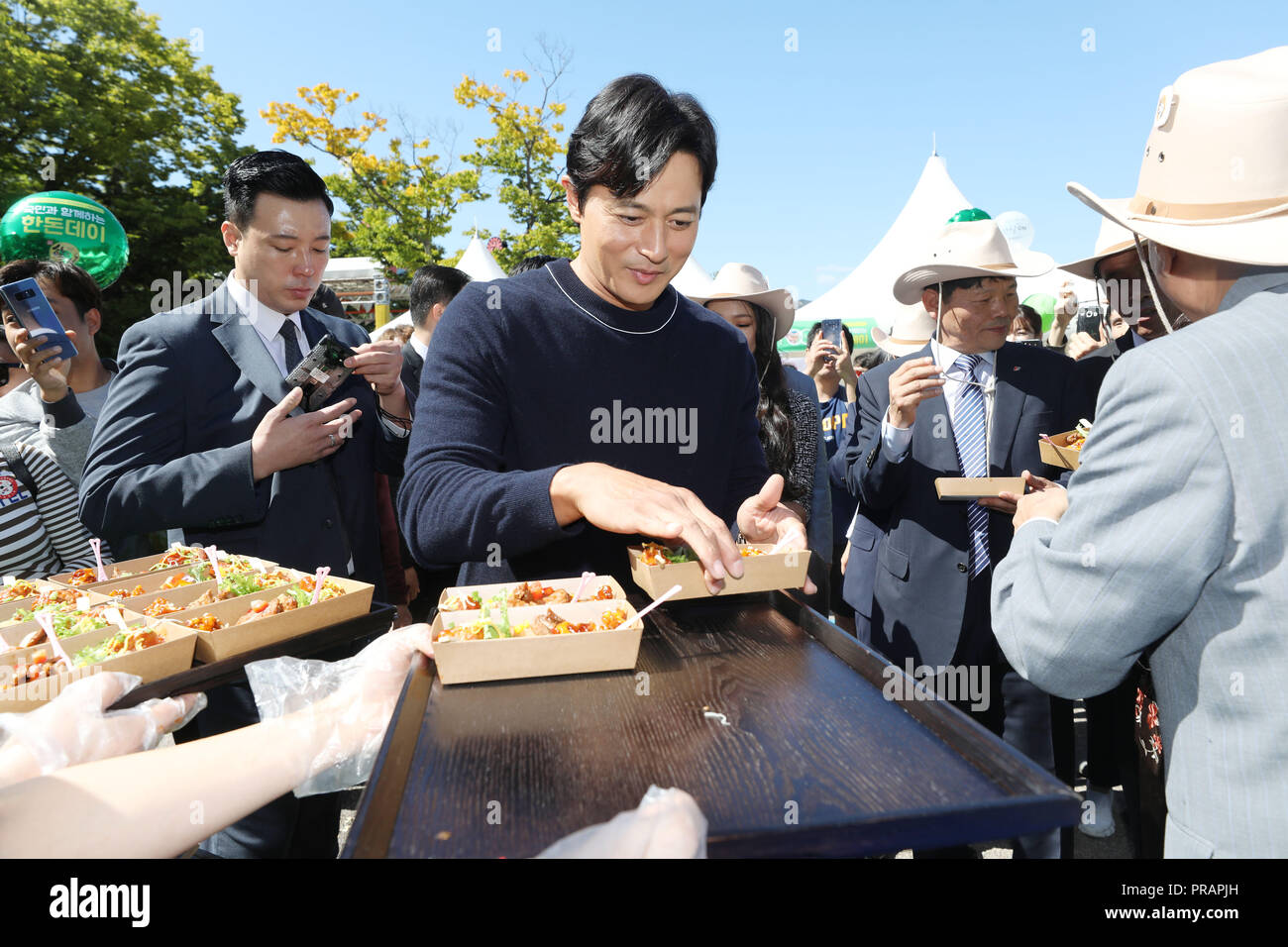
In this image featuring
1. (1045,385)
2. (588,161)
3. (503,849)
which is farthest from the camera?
(1045,385)

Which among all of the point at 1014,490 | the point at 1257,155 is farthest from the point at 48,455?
the point at 1257,155

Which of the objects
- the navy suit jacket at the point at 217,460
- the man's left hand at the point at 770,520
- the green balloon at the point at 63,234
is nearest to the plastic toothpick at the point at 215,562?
the navy suit jacket at the point at 217,460

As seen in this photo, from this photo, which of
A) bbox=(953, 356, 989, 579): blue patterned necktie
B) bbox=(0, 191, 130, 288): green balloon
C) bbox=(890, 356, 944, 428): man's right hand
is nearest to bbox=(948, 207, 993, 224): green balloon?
bbox=(953, 356, 989, 579): blue patterned necktie

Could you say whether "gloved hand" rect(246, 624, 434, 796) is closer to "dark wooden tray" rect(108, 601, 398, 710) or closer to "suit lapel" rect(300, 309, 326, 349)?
"dark wooden tray" rect(108, 601, 398, 710)

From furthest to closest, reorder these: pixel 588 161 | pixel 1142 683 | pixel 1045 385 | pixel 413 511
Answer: pixel 1045 385, pixel 1142 683, pixel 588 161, pixel 413 511

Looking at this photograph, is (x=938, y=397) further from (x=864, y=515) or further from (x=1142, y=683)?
(x=1142, y=683)

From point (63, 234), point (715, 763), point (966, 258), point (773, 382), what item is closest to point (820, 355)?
point (773, 382)

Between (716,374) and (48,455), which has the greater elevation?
(716,374)

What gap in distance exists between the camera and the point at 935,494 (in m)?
3.42

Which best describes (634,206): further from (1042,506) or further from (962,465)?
(962,465)

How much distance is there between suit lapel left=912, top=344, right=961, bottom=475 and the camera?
11.3 feet

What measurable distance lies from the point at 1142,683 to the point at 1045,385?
156cm

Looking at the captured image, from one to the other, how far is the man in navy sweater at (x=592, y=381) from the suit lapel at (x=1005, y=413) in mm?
1723

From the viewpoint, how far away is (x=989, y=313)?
11.4 feet
